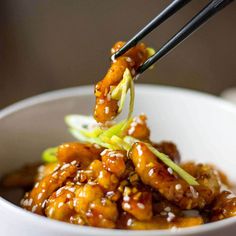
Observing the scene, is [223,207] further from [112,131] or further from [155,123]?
[155,123]

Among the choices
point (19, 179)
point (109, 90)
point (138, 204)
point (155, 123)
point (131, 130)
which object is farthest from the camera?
point (155, 123)

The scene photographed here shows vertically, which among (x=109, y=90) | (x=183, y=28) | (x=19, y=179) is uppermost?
(x=183, y=28)

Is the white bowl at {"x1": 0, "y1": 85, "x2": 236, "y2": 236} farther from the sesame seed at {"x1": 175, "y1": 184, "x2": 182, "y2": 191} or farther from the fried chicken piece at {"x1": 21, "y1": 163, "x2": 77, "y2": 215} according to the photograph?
the sesame seed at {"x1": 175, "y1": 184, "x2": 182, "y2": 191}

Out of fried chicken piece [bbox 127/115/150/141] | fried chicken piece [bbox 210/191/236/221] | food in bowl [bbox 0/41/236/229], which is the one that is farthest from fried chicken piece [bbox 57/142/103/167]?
fried chicken piece [bbox 210/191/236/221]

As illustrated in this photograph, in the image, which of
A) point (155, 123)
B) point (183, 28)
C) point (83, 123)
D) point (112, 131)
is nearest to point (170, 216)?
point (112, 131)

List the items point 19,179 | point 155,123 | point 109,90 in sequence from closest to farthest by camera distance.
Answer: point 109,90 → point 19,179 → point 155,123

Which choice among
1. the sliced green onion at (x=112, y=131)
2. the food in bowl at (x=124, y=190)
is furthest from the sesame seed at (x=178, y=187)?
the sliced green onion at (x=112, y=131)

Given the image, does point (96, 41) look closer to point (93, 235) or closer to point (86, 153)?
point (86, 153)

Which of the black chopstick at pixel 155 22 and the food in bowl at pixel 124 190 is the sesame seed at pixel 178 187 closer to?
the food in bowl at pixel 124 190

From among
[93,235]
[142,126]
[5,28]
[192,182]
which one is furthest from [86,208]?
[5,28]
